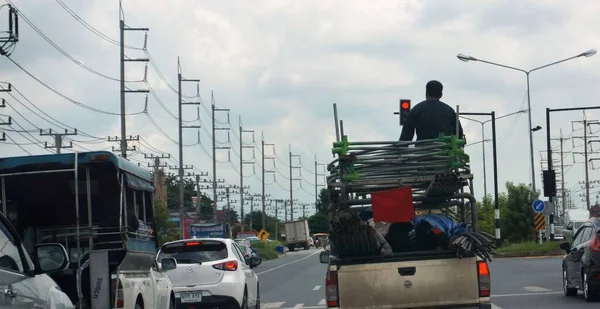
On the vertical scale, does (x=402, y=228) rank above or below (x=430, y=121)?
below

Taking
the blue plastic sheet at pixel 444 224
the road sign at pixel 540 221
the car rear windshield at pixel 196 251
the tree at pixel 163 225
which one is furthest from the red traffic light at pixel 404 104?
the tree at pixel 163 225

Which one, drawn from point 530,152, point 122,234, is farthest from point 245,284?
point 530,152

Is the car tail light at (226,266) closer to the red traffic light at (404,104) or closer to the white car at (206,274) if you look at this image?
the white car at (206,274)

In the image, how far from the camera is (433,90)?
1223cm

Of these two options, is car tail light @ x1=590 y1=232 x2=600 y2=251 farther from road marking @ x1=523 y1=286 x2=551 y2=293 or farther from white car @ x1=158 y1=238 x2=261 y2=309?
white car @ x1=158 y1=238 x2=261 y2=309

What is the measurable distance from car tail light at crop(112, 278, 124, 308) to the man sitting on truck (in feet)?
12.7

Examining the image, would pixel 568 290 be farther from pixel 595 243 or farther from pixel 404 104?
pixel 404 104

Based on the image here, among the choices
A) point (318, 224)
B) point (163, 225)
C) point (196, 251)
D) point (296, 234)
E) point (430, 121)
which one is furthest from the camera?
point (318, 224)

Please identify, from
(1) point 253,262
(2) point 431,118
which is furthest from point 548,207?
(2) point 431,118

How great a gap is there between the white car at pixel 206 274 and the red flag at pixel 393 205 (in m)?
6.84

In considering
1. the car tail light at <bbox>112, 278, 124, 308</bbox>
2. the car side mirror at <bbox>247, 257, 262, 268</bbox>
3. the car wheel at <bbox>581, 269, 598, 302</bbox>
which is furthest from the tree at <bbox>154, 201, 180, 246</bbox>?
the car tail light at <bbox>112, 278, 124, 308</bbox>

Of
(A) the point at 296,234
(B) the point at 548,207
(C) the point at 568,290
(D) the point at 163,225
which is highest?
(B) the point at 548,207

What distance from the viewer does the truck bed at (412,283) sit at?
1055 centimetres

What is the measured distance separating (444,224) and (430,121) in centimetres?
150
